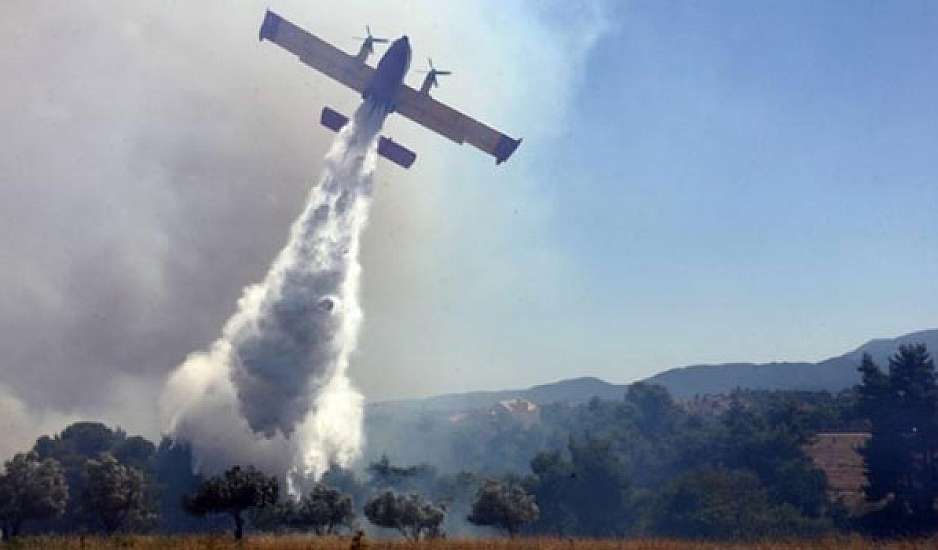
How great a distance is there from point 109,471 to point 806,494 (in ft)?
261

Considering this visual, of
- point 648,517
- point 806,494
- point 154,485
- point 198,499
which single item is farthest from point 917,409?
point 154,485

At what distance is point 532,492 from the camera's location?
10356 centimetres

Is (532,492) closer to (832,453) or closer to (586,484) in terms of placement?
(586,484)

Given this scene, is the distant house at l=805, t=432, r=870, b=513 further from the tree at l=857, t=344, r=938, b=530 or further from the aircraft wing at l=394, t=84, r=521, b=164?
the aircraft wing at l=394, t=84, r=521, b=164

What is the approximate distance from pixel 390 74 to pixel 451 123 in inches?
366

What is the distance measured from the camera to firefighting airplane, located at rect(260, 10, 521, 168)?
6012cm

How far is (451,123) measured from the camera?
67188mm

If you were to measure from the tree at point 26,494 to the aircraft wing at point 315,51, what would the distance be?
145 feet

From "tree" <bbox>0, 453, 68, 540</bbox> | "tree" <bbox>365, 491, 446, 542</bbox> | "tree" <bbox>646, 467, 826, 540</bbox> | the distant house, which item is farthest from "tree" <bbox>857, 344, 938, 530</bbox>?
"tree" <bbox>0, 453, 68, 540</bbox>

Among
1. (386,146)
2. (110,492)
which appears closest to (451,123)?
(386,146)

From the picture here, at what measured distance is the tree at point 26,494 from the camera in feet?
220

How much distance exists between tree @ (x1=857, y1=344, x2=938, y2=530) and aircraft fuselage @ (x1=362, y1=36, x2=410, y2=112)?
66.6m

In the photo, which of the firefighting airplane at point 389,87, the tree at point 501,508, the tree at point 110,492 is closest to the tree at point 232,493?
the tree at point 110,492

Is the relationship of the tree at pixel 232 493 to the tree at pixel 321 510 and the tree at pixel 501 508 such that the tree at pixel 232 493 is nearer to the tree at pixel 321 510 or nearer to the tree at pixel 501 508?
the tree at pixel 321 510
